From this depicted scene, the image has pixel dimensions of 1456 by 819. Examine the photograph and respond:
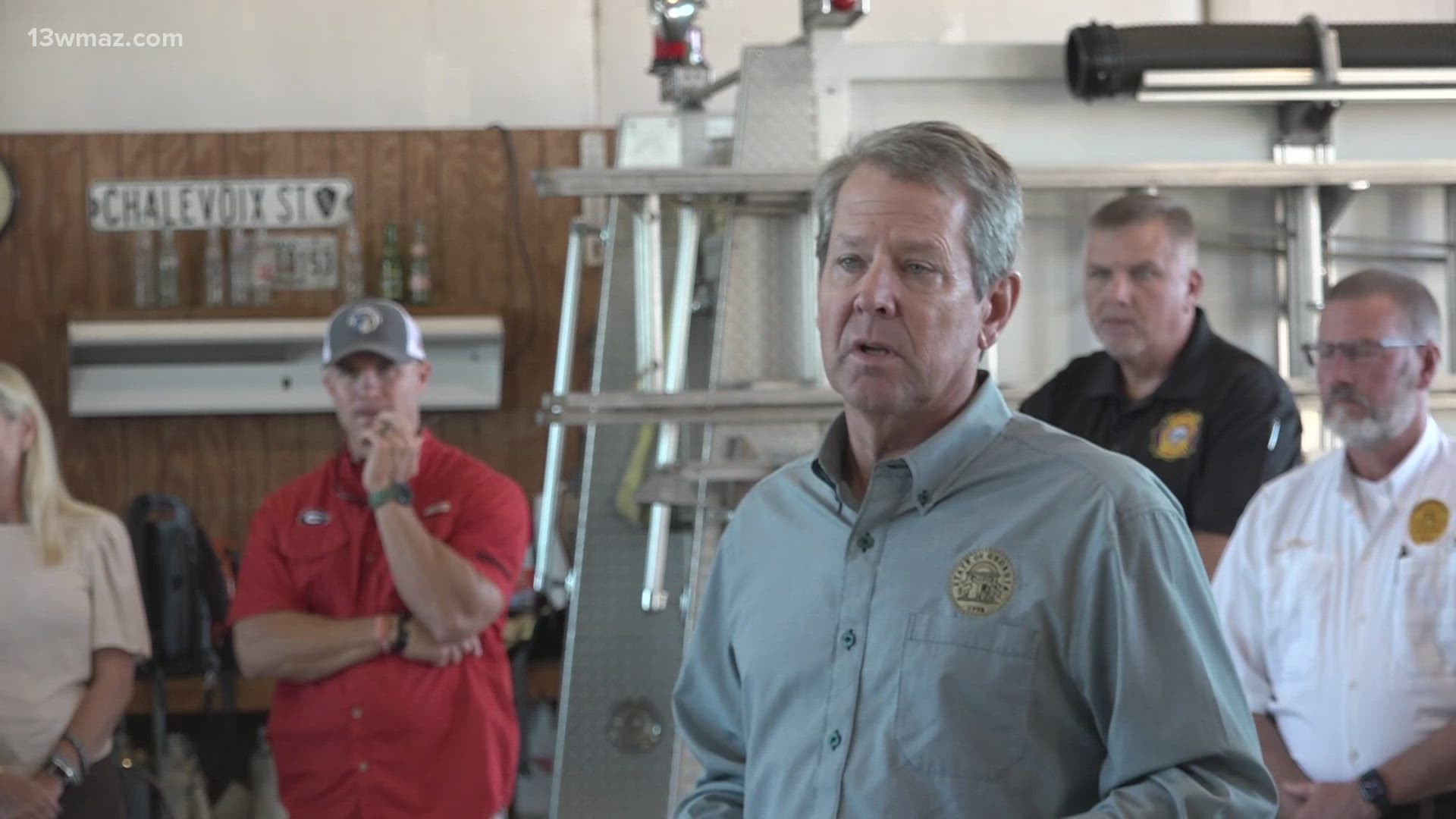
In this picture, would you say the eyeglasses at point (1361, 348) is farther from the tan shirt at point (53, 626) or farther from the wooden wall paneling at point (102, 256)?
the wooden wall paneling at point (102, 256)

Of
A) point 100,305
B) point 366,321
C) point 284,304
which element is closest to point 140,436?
point 100,305

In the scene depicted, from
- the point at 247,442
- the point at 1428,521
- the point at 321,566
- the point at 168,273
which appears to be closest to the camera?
the point at 1428,521

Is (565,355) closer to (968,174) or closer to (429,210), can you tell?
(429,210)

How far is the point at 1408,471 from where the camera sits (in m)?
3.49

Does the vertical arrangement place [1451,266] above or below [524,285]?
below

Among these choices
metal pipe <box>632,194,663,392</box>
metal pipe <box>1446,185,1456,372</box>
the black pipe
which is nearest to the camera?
metal pipe <box>632,194,663,392</box>

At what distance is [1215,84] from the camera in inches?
192

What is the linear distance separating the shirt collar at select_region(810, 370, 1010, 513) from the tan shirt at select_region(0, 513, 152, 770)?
292 centimetres

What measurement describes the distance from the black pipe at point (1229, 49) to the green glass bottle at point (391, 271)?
375cm

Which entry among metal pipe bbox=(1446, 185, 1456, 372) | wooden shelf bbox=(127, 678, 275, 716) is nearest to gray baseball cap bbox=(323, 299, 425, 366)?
metal pipe bbox=(1446, 185, 1456, 372)

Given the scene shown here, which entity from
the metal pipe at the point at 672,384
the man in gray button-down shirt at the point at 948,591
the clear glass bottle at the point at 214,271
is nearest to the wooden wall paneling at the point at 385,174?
the clear glass bottle at the point at 214,271

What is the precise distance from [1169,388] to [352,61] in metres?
5.15

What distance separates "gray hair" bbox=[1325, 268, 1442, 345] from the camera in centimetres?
358

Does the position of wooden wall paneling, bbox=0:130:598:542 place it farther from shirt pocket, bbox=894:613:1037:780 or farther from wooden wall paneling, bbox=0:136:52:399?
A: shirt pocket, bbox=894:613:1037:780
